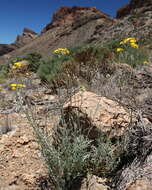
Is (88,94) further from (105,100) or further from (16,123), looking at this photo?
(16,123)

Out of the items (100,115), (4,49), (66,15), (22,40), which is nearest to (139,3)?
(66,15)

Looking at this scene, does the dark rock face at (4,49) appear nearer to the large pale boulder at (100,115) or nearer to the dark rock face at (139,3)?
the dark rock face at (139,3)

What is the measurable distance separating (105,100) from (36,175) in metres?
1.02

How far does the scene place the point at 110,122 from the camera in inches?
82.4

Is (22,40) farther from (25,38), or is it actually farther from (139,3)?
(139,3)

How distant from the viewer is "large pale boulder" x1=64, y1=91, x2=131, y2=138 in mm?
2059

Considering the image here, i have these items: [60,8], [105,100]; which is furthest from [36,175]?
[60,8]

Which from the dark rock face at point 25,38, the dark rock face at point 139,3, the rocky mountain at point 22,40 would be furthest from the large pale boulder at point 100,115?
the dark rock face at point 25,38

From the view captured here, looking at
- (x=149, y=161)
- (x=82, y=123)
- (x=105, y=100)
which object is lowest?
(x=149, y=161)

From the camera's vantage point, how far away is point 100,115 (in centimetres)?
213

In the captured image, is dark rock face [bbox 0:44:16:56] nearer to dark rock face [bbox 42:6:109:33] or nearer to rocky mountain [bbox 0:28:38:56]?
rocky mountain [bbox 0:28:38:56]

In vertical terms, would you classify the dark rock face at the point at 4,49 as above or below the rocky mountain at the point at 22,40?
below

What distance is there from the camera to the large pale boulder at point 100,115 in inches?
81.0

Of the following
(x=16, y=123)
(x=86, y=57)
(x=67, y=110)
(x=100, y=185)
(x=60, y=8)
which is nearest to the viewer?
(x=100, y=185)
